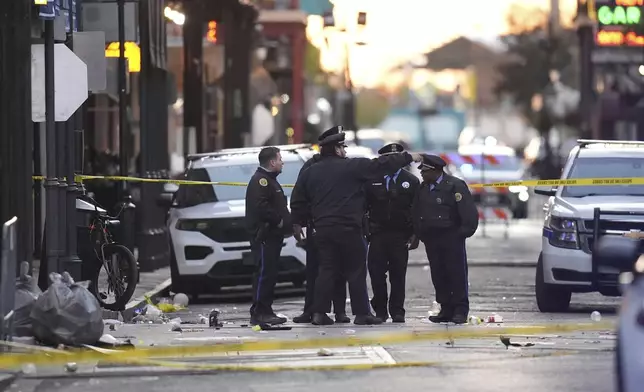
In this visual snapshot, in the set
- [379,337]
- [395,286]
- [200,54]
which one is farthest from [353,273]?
[200,54]

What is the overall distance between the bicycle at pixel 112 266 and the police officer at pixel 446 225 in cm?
302

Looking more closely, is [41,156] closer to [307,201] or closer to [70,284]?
[307,201]

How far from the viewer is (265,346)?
1323cm

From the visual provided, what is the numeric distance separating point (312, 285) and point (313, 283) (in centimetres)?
3

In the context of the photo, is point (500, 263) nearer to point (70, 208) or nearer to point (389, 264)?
point (389, 264)

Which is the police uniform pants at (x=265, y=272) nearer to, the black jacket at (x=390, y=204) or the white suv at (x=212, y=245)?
the black jacket at (x=390, y=204)

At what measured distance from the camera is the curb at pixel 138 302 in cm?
1692

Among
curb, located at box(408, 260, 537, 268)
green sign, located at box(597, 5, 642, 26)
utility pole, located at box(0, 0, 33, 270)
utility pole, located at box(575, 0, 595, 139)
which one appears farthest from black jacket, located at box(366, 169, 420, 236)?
utility pole, located at box(575, 0, 595, 139)

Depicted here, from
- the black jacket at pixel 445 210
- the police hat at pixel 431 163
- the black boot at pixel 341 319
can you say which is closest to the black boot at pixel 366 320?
the black boot at pixel 341 319

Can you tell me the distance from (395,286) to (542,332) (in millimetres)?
2324

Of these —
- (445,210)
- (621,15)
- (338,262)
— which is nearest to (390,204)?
(445,210)

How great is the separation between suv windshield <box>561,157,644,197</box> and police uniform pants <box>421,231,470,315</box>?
7.04 ft

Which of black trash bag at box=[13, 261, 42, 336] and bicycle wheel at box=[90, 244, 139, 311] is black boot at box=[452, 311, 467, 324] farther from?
black trash bag at box=[13, 261, 42, 336]

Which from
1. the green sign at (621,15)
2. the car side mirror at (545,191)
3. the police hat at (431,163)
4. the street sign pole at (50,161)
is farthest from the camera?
the green sign at (621,15)
